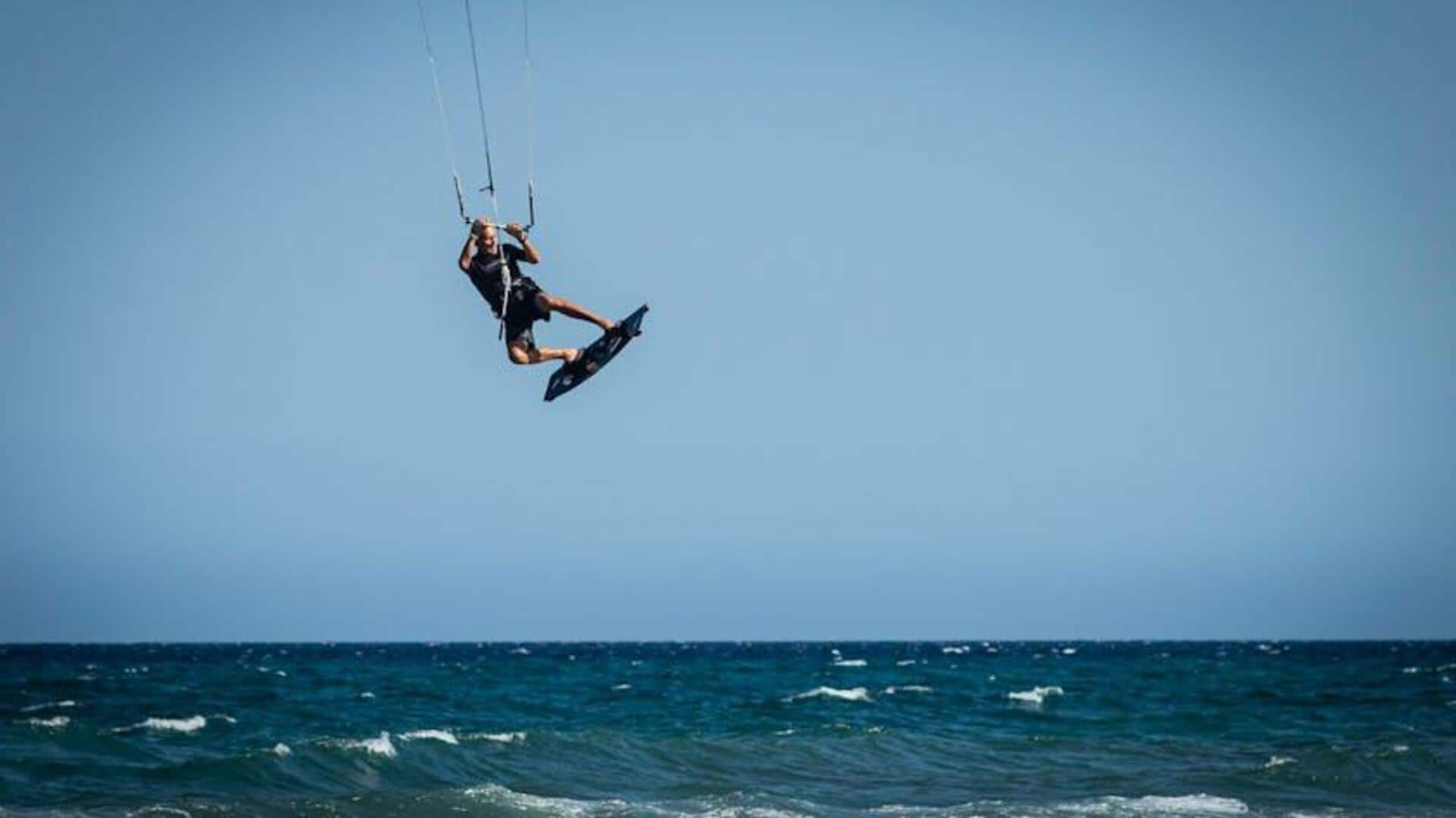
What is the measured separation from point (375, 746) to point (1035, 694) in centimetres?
2294

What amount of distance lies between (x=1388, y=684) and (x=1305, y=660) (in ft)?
101

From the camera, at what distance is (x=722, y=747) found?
31344mm

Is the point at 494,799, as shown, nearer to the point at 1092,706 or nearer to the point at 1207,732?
the point at 1207,732

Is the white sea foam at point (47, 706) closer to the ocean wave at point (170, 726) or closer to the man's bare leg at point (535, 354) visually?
the ocean wave at point (170, 726)

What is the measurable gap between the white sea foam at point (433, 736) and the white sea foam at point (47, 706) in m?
10.5

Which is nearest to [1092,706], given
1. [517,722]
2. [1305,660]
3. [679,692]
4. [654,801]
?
[679,692]

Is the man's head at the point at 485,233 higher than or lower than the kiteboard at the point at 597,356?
higher

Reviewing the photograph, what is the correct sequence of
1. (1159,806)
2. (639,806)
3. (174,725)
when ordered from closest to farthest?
(1159,806) → (639,806) → (174,725)

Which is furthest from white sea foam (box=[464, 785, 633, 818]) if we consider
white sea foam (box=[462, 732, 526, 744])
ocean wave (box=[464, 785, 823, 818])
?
white sea foam (box=[462, 732, 526, 744])

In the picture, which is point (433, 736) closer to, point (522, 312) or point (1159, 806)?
point (1159, 806)

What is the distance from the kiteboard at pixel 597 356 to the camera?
57.1 feet

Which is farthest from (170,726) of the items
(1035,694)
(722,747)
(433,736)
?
(1035,694)

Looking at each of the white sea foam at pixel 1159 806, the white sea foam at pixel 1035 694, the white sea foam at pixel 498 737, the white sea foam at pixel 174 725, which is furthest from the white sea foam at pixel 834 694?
the white sea foam at pixel 1159 806

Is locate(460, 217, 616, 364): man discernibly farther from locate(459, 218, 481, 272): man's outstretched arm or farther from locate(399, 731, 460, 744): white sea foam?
locate(399, 731, 460, 744): white sea foam
